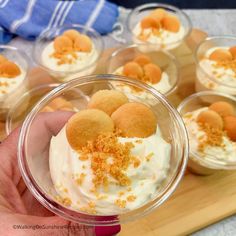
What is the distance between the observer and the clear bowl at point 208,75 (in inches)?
52.4

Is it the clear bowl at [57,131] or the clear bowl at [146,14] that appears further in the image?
the clear bowl at [146,14]

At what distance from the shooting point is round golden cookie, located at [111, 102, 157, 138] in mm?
774

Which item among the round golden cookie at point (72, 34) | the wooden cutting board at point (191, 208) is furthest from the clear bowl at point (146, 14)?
the wooden cutting board at point (191, 208)

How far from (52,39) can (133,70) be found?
46 cm

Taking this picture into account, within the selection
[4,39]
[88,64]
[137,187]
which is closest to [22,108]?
[88,64]

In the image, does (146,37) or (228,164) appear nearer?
→ (228,164)

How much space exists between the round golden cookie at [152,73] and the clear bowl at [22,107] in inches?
14.0

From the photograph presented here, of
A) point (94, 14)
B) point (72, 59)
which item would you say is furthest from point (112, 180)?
point (94, 14)

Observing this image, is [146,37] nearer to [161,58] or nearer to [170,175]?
[161,58]

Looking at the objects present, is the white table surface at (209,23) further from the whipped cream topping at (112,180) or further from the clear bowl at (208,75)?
the whipped cream topping at (112,180)

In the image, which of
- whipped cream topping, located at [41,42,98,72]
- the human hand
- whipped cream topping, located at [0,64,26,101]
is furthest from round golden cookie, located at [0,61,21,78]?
the human hand

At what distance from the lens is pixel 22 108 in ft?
4.33

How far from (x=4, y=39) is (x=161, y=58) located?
2.35 ft

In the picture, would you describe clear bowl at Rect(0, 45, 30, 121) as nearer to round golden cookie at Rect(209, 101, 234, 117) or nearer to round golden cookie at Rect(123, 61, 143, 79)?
round golden cookie at Rect(123, 61, 143, 79)
